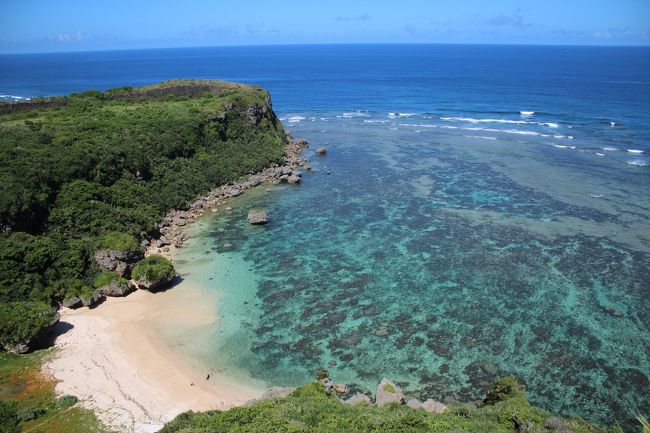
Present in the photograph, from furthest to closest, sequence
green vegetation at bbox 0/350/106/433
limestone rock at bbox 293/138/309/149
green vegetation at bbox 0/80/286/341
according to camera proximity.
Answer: limestone rock at bbox 293/138/309/149 < green vegetation at bbox 0/80/286/341 < green vegetation at bbox 0/350/106/433

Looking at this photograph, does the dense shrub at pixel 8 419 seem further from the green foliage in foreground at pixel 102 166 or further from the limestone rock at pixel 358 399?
the limestone rock at pixel 358 399

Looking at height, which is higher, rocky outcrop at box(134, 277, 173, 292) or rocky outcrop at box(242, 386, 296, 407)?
rocky outcrop at box(134, 277, 173, 292)

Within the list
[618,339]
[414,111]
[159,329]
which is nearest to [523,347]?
[618,339]

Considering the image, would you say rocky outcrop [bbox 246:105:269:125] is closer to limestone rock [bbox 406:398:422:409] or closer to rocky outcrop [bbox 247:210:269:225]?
rocky outcrop [bbox 247:210:269:225]

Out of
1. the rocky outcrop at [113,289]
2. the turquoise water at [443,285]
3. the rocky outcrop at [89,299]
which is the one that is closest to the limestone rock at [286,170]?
the turquoise water at [443,285]

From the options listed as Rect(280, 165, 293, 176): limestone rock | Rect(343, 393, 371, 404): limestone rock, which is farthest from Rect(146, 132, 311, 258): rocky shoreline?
Rect(343, 393, 371, 404): limestone rock

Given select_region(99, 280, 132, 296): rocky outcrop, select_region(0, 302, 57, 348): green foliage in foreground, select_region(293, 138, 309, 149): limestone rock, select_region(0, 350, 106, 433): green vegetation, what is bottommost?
select_region(0, 350, 106, 433): green vegetation
